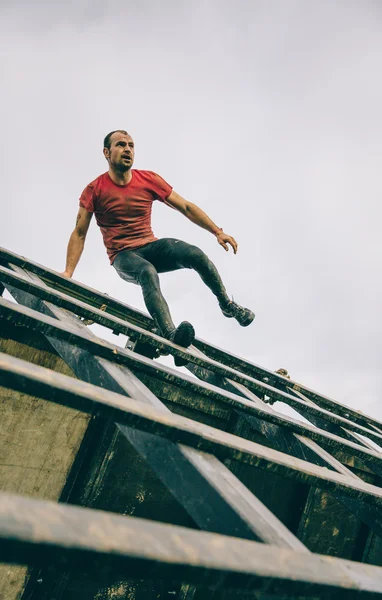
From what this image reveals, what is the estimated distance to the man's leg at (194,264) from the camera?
3240 millimetres

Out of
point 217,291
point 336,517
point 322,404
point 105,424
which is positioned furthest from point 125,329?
point 336,517

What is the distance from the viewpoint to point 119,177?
367cm

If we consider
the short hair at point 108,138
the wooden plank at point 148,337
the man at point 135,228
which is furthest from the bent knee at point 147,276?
the short hair at point 108,138

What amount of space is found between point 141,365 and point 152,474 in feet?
3.89

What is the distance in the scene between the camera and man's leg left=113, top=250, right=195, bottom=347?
260cm

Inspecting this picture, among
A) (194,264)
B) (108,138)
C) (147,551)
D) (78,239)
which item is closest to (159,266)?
(194,264)

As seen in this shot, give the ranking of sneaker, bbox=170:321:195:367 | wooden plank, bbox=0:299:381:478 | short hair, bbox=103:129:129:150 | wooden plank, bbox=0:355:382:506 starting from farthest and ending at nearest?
short hair, bbox=103:129:129:150 < sneaker, bbox=170:321:195:367 < wooden plank, bbox=0:299:381:478 < wooden plank, bbox=0:355:382:506

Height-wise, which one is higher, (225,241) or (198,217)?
(198,217)

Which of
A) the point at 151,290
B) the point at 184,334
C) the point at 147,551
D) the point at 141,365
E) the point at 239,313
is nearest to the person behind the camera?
the point at 147,551

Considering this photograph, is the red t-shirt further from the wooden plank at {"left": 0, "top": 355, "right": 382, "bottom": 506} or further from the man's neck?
the wooden plank at {"left": 0, "top": 355, "right": 382, "bottom": 506}

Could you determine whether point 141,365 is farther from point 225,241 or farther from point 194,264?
point 225,241

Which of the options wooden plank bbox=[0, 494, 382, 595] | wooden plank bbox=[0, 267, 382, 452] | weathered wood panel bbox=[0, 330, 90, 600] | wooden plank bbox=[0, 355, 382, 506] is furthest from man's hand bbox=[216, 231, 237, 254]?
wooden plank bbox=[0, 494, 382, 595]

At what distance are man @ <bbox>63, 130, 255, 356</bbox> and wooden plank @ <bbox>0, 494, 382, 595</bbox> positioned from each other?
85.5 inches

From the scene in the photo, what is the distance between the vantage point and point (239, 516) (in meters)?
1.05
